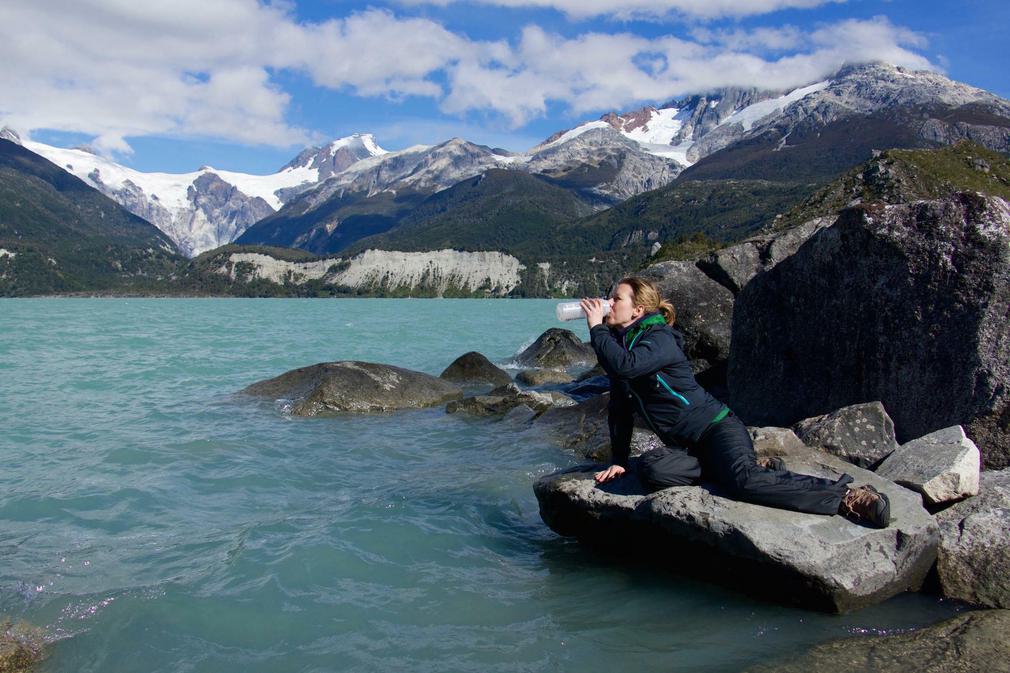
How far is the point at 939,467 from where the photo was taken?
7641mm

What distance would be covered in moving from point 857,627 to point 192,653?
240 inches

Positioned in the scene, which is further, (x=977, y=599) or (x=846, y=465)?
(x=846, y=465)

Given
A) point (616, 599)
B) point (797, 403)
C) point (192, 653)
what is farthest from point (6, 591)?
point (797, 403)

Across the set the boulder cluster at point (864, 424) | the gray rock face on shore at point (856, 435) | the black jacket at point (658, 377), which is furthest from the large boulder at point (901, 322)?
the black jacket at point (658, 377)

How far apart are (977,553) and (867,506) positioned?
4.09ft

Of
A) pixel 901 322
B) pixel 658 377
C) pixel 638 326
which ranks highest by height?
pixel 901 322

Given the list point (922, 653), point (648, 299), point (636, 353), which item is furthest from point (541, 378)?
point (922, 653)

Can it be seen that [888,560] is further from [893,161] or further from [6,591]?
[893,161]

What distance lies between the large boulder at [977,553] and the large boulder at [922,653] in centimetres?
58

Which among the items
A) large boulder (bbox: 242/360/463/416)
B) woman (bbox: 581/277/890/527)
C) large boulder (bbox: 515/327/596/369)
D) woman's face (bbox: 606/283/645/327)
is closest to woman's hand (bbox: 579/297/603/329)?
woman (bbox: 581/277/890/527)

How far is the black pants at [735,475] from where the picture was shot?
22.8 ft

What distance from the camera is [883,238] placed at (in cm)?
1059

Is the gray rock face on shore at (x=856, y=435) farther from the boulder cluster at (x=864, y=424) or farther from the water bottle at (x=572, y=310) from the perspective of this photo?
the water bottle at (x=572, y=310)

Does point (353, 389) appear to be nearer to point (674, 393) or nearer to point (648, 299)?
point (648, 299)
